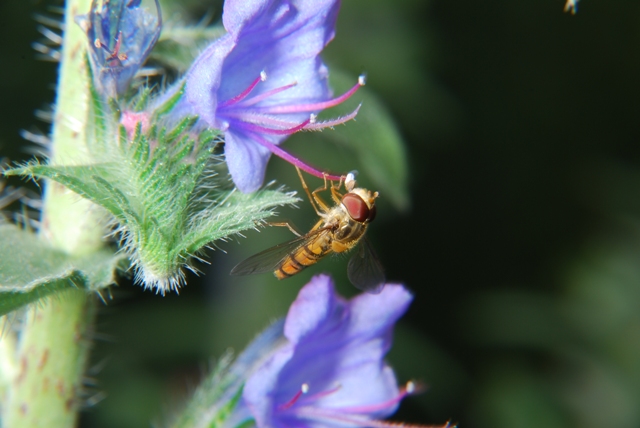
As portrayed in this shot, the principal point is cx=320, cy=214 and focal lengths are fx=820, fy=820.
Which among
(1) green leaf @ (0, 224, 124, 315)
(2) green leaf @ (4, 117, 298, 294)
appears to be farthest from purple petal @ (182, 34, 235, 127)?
(1) green leaf @ (0, 224, 124, 315)

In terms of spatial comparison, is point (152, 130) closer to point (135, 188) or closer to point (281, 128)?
point (135, 188)

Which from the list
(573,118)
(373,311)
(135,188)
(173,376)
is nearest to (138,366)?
(173,376)

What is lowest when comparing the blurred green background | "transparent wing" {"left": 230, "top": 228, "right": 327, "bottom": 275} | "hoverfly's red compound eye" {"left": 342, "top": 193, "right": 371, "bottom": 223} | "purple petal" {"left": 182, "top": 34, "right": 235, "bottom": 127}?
the blurred green background

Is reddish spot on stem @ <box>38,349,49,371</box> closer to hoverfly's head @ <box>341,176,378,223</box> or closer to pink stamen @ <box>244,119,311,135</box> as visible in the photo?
pink stamen @ <box>244,119,311,135</box>

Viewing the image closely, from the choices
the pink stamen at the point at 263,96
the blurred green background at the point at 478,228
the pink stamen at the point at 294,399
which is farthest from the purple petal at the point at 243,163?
the blurred green background at the point at 478,228

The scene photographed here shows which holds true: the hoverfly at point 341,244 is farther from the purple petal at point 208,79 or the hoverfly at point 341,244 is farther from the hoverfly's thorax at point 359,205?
the purple petal at point 208,79

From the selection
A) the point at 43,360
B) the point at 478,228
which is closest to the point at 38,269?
the point at 43,360
